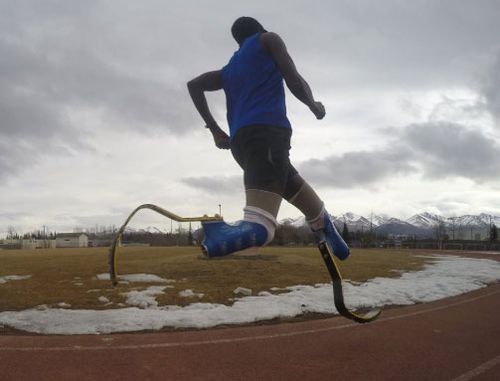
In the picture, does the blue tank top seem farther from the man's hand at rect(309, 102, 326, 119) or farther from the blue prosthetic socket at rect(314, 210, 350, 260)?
the blue prosthetic socket at rect(314, 210, 350, 260)

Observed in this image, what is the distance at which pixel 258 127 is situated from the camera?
1.94 m

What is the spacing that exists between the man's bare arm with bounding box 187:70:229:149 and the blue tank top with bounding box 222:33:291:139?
12 cm

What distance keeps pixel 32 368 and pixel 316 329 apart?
6906 mm

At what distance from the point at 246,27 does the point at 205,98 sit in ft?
1.19

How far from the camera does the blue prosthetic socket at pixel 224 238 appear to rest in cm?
185

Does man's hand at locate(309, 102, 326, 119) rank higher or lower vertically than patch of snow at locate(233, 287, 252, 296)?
higher

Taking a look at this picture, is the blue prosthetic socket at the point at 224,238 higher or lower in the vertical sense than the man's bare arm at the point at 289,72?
lower

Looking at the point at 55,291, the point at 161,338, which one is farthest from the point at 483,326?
the point at 55,291

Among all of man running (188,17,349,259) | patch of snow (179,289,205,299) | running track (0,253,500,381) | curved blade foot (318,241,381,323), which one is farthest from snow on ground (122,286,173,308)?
man running (188,17,349,259)

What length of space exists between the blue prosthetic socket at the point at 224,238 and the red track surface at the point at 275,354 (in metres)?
7.39

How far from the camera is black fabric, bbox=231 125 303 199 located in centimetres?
192

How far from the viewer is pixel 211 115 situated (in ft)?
7.38

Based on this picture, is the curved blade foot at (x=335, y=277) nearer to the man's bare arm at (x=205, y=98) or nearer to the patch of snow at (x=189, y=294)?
the man's bare arm at (x=205, y=98)

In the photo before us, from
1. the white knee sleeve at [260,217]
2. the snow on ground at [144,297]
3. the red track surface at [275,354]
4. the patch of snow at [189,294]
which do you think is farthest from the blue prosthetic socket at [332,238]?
the patch of snow at [189,294]
